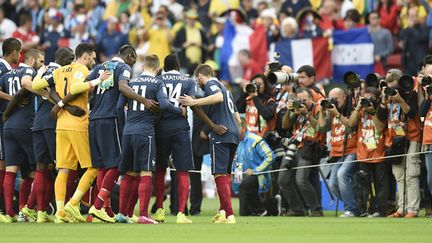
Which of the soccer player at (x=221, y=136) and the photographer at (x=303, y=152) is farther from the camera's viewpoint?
the photographer at (x=303, y=152)

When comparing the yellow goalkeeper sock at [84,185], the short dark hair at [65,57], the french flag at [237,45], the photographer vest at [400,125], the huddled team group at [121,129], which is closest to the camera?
the huddled team group at [121,129]

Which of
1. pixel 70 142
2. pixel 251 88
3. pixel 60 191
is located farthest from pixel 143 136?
pixel 251 88

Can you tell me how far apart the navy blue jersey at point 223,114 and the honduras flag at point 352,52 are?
903cm

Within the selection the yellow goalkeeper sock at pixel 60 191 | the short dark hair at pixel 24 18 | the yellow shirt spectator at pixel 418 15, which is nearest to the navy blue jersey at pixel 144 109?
the yellow goalkeeper sock at pixel 60 191

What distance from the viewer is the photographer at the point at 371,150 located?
1883cm

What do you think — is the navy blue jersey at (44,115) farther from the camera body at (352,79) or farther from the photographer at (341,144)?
the camera body at (352,79)

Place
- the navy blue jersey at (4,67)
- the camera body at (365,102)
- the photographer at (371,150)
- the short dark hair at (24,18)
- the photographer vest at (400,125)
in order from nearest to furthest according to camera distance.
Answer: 1. the navy blue jersey at (4,67)
2. the photographer vest at (400,125)
3. the camera body at (365,102)
4. the photographer at (371,150)
5. the short dark hair at (24,18)

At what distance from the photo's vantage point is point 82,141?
55.2ft

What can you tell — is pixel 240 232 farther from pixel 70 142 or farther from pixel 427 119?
pixel 427 119

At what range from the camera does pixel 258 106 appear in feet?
65.0

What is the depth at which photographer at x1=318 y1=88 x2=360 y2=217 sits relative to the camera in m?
19.2

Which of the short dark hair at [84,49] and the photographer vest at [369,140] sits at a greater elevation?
the short dark hair at [84,49]

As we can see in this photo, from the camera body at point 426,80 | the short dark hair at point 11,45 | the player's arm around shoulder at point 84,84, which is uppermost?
the short dark hair at point 11,45

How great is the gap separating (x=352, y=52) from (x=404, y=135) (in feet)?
24.3
